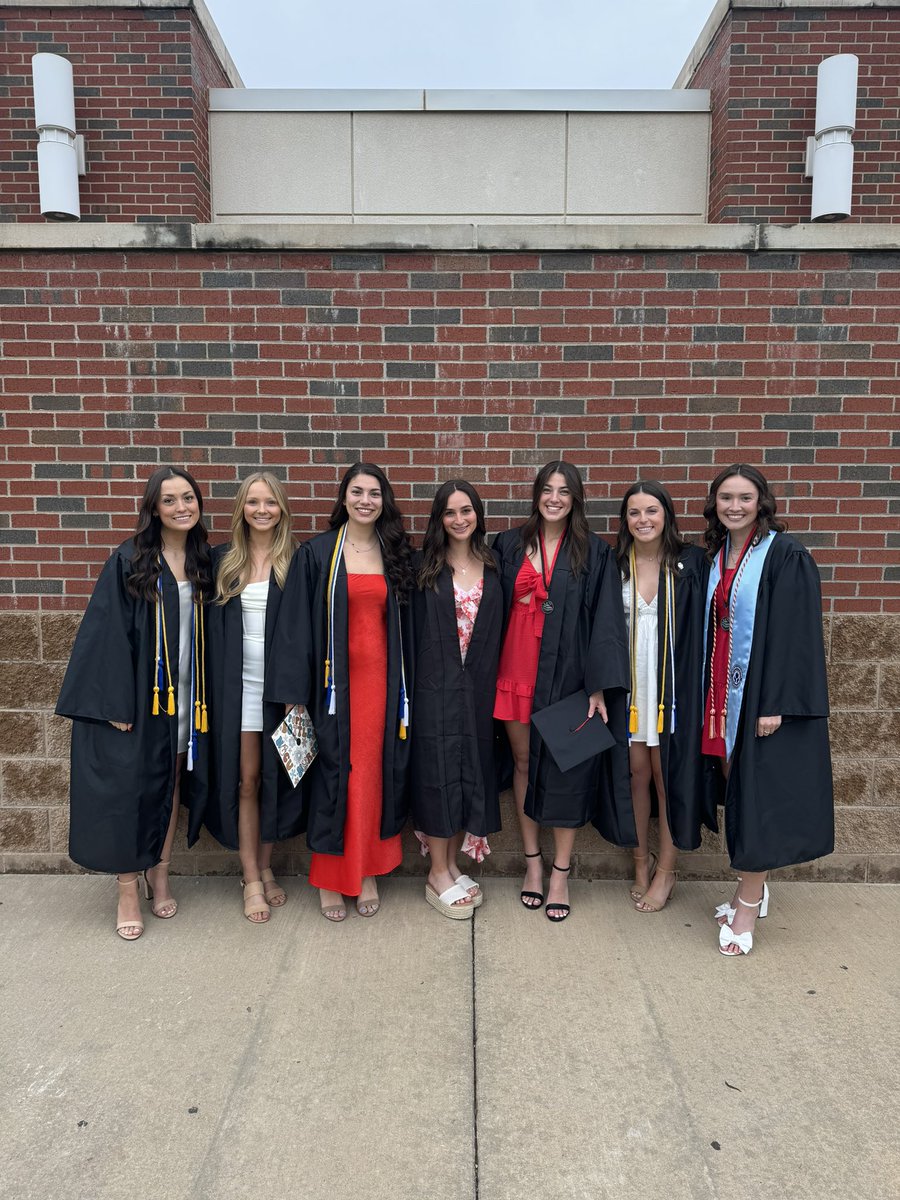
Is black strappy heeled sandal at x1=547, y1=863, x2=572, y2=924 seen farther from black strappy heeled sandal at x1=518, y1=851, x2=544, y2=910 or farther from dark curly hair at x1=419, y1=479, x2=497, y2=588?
dark curly hair at x1=419, y1=479, x2=497, y2=588

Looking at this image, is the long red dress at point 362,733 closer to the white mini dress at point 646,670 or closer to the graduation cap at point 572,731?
the graduation cap at point 572,731

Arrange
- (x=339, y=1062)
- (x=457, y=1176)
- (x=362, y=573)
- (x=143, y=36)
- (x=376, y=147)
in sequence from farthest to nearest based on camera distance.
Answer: (x=376, y=147) → (x=143, y=36) → (x=362, y=573) → (x=339, y=1062) → (x=457, y=1176)

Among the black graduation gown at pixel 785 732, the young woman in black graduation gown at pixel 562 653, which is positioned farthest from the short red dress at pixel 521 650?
the black graduation gown at pixel 785 732

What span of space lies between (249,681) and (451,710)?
0.88 metres

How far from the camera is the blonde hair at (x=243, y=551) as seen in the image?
3.45 m

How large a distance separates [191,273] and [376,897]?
9.81 ft

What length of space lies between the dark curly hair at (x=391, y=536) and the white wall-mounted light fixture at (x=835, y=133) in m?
4.00

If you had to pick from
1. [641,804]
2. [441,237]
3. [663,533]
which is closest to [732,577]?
[663,533]

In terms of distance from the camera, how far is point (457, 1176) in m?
2.23

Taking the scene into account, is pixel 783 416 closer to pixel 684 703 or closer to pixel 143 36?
pixel 684 703

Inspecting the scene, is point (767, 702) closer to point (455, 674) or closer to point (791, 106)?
point (455, 674)

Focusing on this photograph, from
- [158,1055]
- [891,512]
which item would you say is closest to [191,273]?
[158,1055]

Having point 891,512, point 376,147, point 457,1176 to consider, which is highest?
point 376,147

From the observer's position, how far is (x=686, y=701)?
3480 mm
